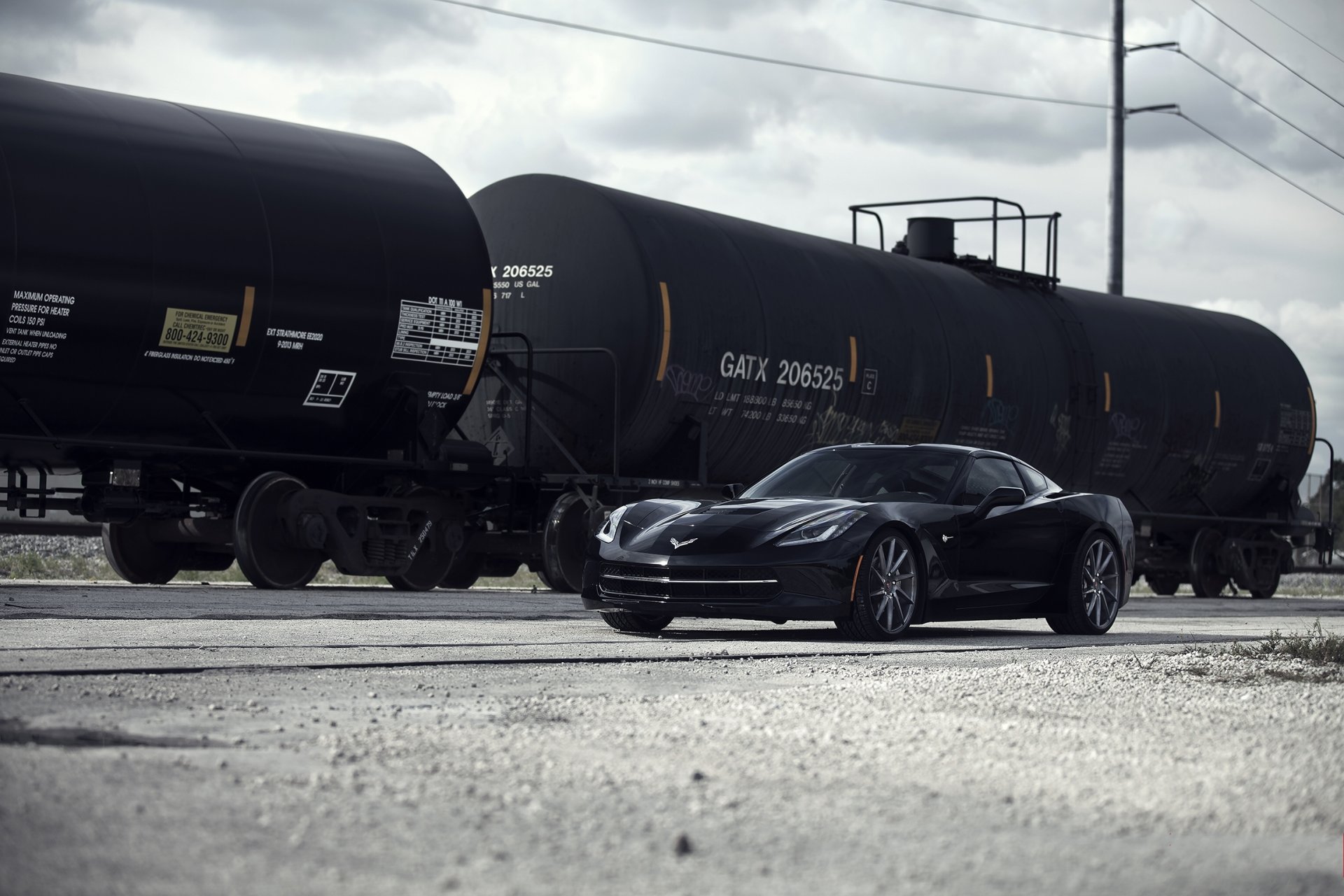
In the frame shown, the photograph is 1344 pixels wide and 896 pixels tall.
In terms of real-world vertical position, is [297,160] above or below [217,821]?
above

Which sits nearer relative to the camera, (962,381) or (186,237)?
(186,237)

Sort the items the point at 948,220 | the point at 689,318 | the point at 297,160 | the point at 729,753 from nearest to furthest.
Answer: the point at 729,753 → the point at 297,160 → the point at 689,318 → the point at 948,220

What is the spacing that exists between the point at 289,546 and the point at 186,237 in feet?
8.71

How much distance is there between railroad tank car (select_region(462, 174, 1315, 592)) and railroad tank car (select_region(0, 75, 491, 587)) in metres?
1.01

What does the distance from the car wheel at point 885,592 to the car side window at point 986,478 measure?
2.79 ft

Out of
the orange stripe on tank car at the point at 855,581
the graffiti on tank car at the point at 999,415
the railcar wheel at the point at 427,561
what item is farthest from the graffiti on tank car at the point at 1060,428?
the orange stripe on tank car at the point at 855,581

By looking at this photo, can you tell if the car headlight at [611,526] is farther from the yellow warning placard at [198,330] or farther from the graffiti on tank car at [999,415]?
the graffiti on tank car at [999,415]

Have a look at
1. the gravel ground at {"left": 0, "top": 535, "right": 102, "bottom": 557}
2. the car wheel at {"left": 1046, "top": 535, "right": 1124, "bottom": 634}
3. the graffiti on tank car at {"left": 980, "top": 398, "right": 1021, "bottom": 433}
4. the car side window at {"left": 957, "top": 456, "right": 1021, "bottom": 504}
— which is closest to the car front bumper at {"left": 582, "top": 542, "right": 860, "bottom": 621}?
the car side window at {"left": 957, "top": 456, "right": 1021, "bottom": 504}

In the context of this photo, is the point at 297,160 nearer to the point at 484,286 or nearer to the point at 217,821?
the point at 484,286

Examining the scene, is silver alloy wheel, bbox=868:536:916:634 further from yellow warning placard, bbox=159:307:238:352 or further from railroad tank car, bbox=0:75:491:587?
yellow warning placard, bbox=159:307:238:352

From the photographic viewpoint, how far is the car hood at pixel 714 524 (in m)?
9.61

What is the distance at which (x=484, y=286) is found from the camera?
1453 cm

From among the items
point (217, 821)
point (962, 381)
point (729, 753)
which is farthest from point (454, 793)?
point (962, 381)

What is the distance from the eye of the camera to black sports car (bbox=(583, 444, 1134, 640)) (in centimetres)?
948
